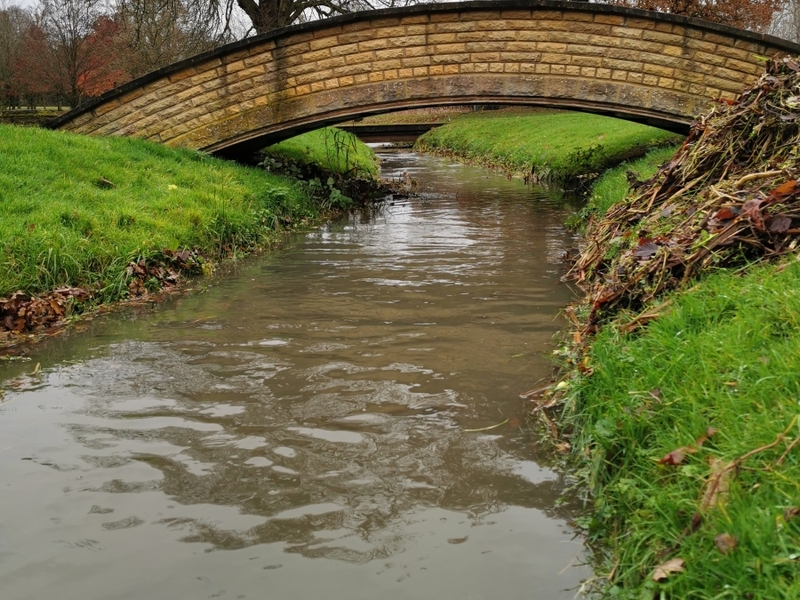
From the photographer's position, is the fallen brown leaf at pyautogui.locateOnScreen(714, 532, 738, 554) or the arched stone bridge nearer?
the fallen brown leaf at pyautogui.locateOnScreen(714, 532, 738, 554)

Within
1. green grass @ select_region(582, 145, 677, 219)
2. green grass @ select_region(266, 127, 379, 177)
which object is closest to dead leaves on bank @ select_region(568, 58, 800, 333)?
green grass @ select_region(582, 145, 677, 219)

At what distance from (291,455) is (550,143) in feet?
59.3

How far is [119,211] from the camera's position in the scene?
827 cm

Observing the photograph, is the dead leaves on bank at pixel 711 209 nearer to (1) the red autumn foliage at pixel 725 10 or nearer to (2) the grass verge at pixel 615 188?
(2) the grass verge at pixel 615 188

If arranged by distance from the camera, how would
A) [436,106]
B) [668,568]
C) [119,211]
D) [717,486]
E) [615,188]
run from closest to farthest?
[668,568] → [717,486] → [119,211] → [615,188] → [436,106]

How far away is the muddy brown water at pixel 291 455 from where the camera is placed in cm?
287

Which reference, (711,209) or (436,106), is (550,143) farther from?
(711,209)

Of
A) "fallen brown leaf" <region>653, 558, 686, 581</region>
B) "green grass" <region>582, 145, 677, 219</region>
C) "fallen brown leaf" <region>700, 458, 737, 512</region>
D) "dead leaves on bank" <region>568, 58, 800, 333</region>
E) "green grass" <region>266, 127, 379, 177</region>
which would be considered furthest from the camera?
"green grass" <region>266, 127, 379, 177</region>

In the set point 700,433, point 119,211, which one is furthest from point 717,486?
point 119,211

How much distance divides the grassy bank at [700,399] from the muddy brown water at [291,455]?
0.85 feet

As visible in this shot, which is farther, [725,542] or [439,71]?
[439,71]

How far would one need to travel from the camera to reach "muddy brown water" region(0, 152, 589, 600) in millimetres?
2869

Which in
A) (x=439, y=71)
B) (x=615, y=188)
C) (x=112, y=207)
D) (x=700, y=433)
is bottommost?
(x=700, y=433)

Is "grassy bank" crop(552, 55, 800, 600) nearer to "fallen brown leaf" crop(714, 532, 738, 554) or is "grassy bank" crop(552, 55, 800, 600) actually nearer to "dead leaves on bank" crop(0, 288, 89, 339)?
"fallen brown leaf" crop(714, 532, 738, 554)
